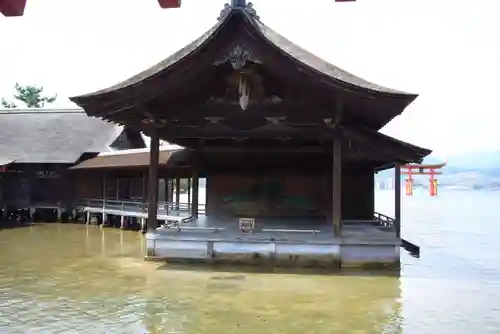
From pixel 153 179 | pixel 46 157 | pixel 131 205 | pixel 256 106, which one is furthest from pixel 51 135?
pixel 256 106

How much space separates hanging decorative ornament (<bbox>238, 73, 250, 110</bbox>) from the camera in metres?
11.6

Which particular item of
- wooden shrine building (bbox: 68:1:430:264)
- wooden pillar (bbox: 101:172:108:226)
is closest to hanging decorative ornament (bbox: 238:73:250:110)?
wooden shrine building (bbox: 68:1:430:264)

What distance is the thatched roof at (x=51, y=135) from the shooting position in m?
26.3

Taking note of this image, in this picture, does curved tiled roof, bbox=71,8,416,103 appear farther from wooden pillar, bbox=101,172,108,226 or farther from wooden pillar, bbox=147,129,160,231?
wooden pillar, bbox=101,172,108,226

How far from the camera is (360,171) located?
17.2 metres

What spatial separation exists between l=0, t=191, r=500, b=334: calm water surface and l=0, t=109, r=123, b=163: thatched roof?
12.1 m

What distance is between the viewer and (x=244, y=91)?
11.7m

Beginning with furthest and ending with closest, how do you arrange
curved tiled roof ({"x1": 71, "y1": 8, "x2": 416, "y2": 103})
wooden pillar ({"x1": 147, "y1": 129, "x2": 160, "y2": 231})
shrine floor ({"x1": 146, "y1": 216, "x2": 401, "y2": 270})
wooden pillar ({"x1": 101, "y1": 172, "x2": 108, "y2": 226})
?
wooden pillar ({"x1": 101, "y1": 172, "x2": 108, "y2": 226}) < wooden pillar ({"x1": 147, "y1": 129, "x2": 160, "y2": 231}) < shrine floor ({"x1": 146, "y1": 216, "x2": 401, "y2": 270}) < curved tiled roof ({"x1": 71, "y1": 8, "x2": 416, "y2": 103})

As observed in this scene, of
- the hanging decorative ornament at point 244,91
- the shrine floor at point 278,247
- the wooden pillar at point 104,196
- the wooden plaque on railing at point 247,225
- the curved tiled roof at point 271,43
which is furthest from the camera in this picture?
the wooden pillar at point 104,196

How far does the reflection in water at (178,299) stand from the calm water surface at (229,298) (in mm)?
16

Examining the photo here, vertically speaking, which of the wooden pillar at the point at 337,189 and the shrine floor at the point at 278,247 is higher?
the wooden pillar at the point at 337,189

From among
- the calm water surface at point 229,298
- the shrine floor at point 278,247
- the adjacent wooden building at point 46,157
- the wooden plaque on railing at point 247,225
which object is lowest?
the calm water surface at point 229,298

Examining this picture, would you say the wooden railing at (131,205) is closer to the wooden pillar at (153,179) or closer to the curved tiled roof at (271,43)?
the wooden pillar at (153,179)

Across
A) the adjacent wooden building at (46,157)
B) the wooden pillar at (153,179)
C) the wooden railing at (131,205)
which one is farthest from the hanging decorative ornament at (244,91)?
the adjacent wooden building at (46,157)
